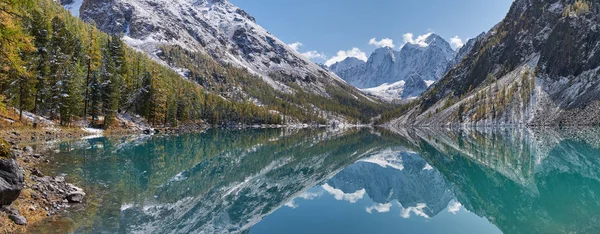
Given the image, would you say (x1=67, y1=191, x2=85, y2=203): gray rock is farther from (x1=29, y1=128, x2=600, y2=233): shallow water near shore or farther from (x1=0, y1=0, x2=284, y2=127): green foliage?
(x1=0, y1=0, x2=284, y2=127): green foliage

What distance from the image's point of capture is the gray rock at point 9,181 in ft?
50.2

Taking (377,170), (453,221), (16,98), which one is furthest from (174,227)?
(16,98)

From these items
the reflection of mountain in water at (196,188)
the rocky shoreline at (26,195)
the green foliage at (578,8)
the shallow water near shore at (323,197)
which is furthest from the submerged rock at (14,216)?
the green foliage at (578,8)

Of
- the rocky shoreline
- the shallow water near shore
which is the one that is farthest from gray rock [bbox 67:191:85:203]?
the shallow water near shore

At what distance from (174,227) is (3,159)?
28.2 ft

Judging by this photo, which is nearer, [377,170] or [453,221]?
[453,221]

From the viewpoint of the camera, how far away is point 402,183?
3678 centimetres

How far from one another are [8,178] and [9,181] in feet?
0.52

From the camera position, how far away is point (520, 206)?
2328 cm

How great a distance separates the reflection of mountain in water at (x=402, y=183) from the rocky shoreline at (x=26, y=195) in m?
20.9

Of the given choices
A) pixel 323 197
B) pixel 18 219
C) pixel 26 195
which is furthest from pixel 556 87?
pixel 18 219

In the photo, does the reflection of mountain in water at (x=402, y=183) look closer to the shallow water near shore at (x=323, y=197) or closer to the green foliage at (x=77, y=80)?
the shallow water near shore at (x=323, y=197)

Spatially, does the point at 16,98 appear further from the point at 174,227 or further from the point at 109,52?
the point at 174,227

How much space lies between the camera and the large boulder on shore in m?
15.3
